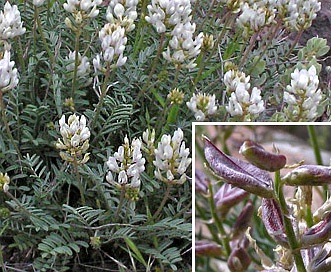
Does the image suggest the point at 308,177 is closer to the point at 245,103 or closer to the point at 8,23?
the point at 245,103

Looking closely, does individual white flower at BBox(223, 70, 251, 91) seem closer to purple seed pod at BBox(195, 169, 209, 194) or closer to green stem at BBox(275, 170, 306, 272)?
purple seed pod at BBox(195, 169, 209, 194)

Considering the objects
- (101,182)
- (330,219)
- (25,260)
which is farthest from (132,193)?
(330,219)

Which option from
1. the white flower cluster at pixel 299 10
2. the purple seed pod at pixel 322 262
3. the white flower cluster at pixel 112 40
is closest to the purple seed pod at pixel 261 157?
Answer: the purple seed pod at pixel 322 262

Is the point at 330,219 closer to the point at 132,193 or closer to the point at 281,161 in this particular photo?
the point at 281,161

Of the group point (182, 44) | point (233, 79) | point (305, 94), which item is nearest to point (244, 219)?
point (305, 94)

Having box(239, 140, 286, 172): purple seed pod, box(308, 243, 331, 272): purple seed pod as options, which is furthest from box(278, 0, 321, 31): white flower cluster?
box(239, 140, 286, 172): purple seed pod
